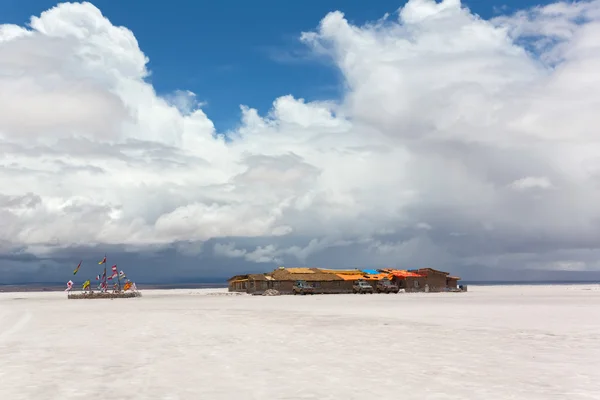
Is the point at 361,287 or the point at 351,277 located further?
the point at 351,277

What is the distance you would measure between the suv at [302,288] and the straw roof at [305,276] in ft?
3.39

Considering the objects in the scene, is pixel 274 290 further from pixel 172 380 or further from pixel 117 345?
pixel 172 380

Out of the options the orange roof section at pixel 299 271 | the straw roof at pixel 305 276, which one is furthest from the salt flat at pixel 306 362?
the orange roof section at pixel 299 271

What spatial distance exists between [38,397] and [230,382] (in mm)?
4844

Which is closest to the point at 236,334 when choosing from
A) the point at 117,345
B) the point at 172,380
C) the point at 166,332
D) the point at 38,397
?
the point at 166,332

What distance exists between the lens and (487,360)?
19078 millimetres

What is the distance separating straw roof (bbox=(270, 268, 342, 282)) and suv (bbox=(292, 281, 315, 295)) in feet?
3.39

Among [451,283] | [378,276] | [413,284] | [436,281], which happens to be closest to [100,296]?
[378,276]

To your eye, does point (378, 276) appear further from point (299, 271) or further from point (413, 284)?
point (299, 271)

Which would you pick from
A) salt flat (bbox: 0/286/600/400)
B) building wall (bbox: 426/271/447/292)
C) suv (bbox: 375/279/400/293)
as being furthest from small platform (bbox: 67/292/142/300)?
salt flat (bbox: 0/286/600/400)

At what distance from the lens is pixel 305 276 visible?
97.4m

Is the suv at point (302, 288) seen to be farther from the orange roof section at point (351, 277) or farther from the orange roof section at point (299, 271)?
the orange roof section at point (351, 277)

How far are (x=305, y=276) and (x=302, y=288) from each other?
3200 mm

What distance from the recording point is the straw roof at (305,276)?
96688 millimetres
